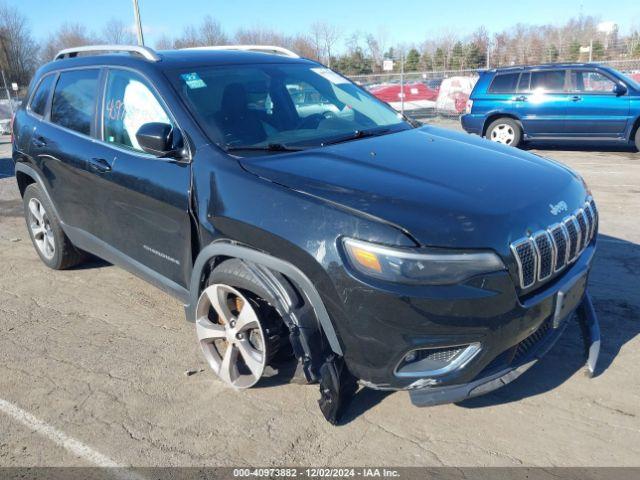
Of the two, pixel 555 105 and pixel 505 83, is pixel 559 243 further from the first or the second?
pixel 505 83

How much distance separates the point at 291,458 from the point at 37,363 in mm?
1954

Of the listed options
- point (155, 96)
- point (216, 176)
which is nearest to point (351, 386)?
point (216, 176)

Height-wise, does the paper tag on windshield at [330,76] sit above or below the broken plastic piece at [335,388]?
above

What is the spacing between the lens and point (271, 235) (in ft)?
8.95

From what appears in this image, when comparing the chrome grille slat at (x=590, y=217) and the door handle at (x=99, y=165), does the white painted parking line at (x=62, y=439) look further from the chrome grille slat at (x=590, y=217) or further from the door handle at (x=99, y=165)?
the chrome grille slat at (x=590, y=217)

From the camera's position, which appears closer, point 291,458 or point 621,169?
point 291,458

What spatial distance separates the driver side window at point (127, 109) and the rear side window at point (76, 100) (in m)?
0.25

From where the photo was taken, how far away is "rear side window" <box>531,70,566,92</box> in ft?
36.7

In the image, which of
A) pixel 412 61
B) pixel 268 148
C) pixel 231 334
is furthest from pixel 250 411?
pixel 412 61

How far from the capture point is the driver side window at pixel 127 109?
3561 mm

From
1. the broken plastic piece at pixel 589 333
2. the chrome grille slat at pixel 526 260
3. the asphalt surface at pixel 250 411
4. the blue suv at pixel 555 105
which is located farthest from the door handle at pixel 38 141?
the blue suv at pixel 555 105

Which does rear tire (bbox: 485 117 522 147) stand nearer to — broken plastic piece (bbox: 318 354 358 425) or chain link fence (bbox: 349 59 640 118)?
chain link fence (bbox: 349 59 640 118)

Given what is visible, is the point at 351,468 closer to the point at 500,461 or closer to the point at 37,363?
the point at 500,461

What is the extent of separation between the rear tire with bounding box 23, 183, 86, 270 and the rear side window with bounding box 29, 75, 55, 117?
0.65 meters
